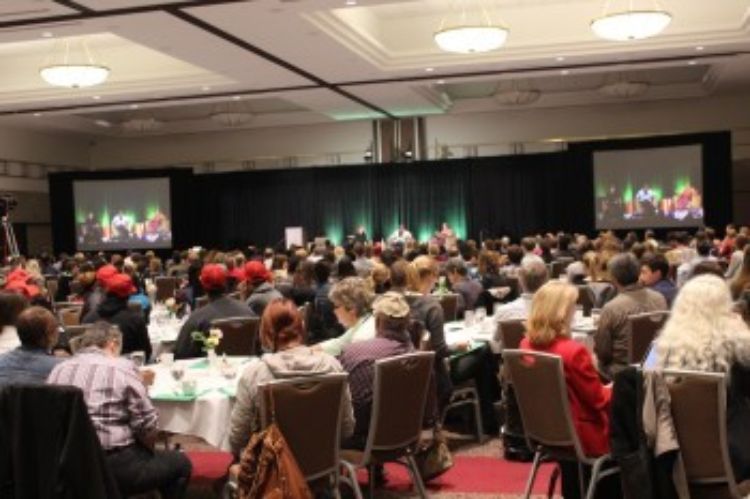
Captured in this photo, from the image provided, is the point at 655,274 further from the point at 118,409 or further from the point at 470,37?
the point at 470,37

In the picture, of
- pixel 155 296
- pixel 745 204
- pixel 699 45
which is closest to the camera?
pixel 155 296

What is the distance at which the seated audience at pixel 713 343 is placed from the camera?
12.3 ft

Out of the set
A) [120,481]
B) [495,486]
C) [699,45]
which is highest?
[699,45]

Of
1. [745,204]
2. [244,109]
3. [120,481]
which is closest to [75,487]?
[120,481]

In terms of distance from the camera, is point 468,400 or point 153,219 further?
point 153,219

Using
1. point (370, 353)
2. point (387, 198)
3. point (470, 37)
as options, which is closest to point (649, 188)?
point (387, 198)

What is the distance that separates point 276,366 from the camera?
4.02 meters

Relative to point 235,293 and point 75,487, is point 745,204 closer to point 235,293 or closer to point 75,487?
point 235,293

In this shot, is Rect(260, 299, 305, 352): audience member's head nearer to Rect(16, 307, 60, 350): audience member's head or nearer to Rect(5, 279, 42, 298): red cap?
Rect(16, 307, 60, 350): audience member's head

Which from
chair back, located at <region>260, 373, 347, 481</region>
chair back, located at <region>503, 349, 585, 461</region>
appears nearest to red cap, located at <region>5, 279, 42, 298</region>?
chair back, located at <region>260, 373, 347, 481</region>

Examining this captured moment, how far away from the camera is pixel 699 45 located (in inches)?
534

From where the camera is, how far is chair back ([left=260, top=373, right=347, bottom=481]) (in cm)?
386

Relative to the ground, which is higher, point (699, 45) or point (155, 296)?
point (699, 45)

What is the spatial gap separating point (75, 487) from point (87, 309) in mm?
4622
